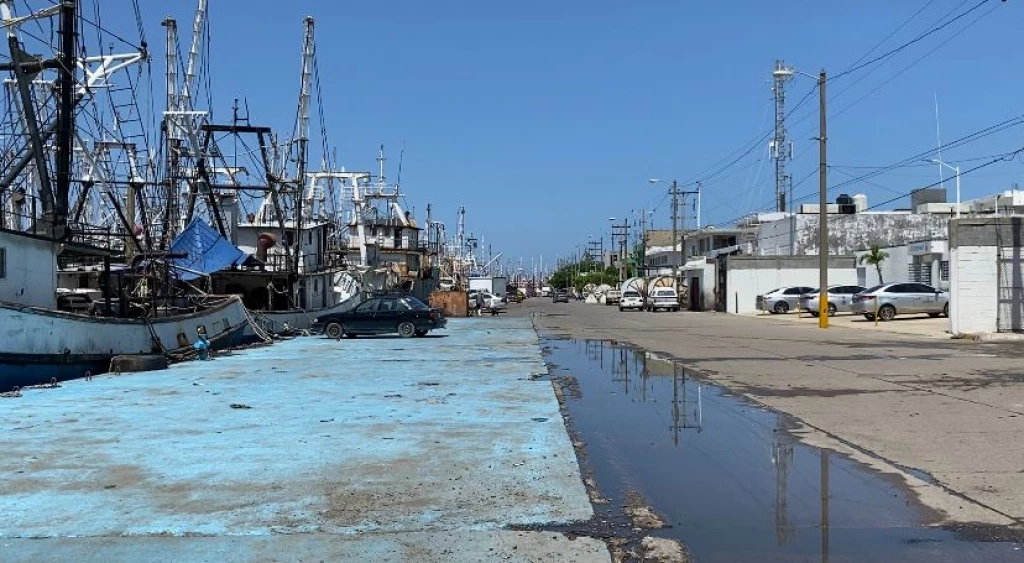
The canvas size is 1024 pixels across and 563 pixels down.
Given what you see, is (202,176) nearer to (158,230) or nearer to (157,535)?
(158,230)

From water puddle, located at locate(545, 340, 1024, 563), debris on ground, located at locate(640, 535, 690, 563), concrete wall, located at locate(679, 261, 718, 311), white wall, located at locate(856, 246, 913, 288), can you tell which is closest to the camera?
debris on ground, located at locate(640, 535, 690, 563)

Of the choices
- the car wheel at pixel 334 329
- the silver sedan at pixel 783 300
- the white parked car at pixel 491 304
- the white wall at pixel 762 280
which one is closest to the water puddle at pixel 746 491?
the car wheel at pixel 334 329

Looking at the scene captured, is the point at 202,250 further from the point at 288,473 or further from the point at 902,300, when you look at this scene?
the point at 902,300

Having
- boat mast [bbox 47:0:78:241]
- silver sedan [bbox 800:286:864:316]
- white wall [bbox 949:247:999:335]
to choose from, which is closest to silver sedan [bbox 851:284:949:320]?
silver sedan [bbox 800:286:864:316]

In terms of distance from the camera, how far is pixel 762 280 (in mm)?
59719

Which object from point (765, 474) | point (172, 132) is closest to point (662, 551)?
point (765, 474)

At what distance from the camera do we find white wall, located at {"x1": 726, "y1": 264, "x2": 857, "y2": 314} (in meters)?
59.5

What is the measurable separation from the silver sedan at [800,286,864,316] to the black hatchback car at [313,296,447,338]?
25196 millimetres

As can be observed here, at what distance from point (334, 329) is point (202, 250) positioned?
4.95 meters

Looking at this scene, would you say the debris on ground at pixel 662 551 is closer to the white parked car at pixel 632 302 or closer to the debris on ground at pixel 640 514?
the debris on ground at pixel 640 514

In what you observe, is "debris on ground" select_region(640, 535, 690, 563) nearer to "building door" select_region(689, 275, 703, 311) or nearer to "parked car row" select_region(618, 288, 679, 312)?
"parked car row" select_region(618, 288, 679, 312)

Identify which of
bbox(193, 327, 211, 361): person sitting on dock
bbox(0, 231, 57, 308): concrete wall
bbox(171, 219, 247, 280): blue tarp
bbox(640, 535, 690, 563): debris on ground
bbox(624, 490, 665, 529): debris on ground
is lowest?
bbox(640, 535, 690, 563): debris on ground

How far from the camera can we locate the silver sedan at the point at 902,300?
1625 inches

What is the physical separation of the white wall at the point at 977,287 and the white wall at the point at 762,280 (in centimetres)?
2922
